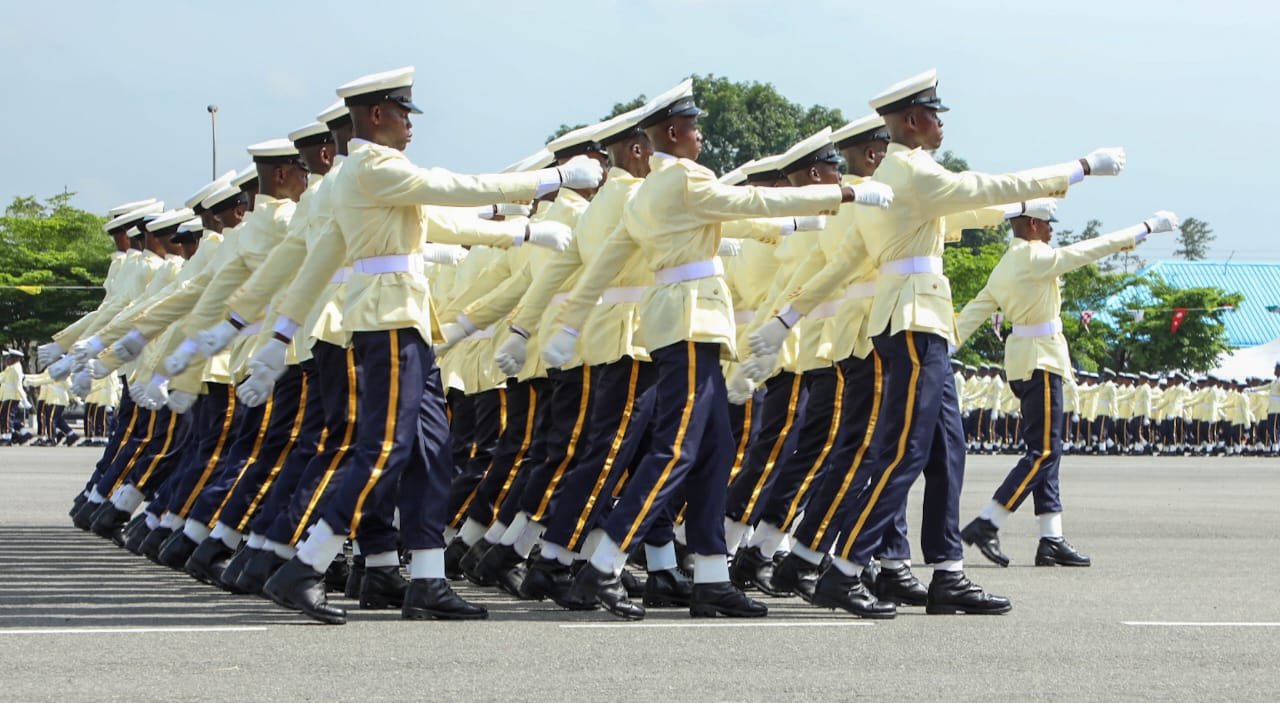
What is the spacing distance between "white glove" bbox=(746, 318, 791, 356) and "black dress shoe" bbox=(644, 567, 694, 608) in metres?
1.04

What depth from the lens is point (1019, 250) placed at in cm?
1101

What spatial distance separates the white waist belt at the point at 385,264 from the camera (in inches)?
295

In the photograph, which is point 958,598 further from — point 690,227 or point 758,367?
point 690,227

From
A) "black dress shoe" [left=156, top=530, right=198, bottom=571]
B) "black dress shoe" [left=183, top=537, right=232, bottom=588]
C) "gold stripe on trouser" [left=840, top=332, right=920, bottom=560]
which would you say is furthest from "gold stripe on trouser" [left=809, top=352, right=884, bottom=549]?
"black dress shoe" [left=156, top=530, right=198, bottom=571]

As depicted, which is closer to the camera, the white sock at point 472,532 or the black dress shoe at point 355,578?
the black dress shoe at point 355,578

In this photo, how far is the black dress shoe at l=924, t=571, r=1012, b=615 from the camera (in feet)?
25.8

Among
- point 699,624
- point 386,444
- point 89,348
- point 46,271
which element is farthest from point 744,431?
point 46,271

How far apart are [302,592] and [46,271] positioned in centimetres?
4793

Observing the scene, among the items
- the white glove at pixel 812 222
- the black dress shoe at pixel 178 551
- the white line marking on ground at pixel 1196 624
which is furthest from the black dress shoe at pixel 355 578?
the white line marking on ground at pixel 1196 624

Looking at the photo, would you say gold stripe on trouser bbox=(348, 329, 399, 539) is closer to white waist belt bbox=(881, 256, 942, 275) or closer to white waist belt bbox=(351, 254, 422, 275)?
white waist belt bbox=(351, 254, 422, 275)

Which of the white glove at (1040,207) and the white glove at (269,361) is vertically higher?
the white glove at (1040,207)

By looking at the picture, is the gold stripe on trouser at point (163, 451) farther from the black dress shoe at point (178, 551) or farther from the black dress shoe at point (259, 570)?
the black dress shoe at point (259, 570)

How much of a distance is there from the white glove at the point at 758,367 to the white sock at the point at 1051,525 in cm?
265

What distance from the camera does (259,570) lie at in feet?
26.1
